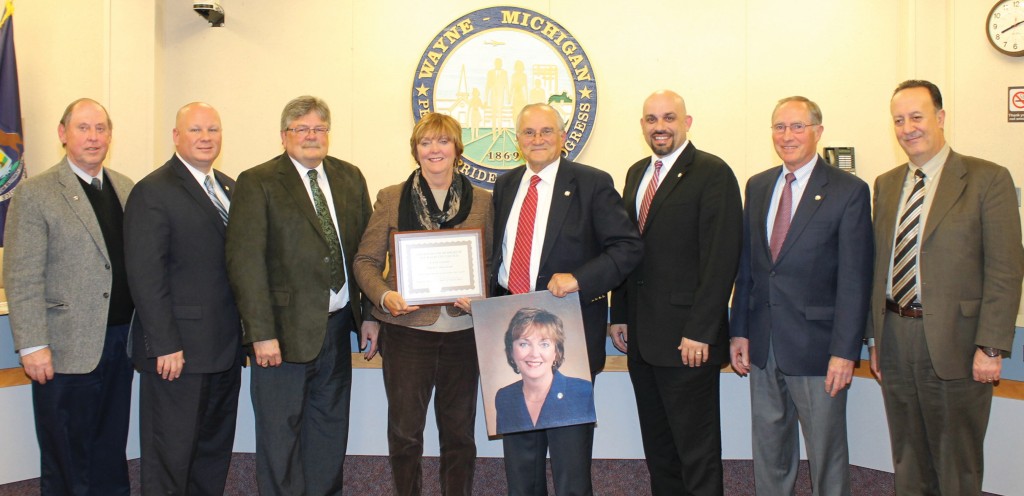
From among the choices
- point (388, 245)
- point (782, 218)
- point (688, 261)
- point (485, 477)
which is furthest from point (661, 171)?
point (485, 477)

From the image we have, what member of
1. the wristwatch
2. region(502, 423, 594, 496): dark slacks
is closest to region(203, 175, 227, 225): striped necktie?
region(502, 423, 594, 496): dark slacks

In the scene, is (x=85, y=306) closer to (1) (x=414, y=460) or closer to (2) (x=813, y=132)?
(1) (x=414, y=460)

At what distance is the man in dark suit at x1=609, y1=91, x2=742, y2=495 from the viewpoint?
2693 millimetres

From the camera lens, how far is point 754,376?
2.89 metres

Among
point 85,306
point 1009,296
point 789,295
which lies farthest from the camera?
point 85,306

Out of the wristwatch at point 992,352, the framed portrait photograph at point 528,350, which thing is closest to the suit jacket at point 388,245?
the framed portrait photograph at point 528,350

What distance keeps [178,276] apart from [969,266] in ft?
9.95

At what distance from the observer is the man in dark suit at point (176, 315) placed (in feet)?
9.12

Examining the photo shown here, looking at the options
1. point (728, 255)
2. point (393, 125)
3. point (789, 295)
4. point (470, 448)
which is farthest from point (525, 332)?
point (393, 125)

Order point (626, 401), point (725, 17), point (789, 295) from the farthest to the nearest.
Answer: point (725, 17) → point (626, 401) → point (789, 295)

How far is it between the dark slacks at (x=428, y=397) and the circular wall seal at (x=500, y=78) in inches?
113

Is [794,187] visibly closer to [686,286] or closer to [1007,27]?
[686,286]

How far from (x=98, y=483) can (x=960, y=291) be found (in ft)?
11.8

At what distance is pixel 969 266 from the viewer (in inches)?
103
